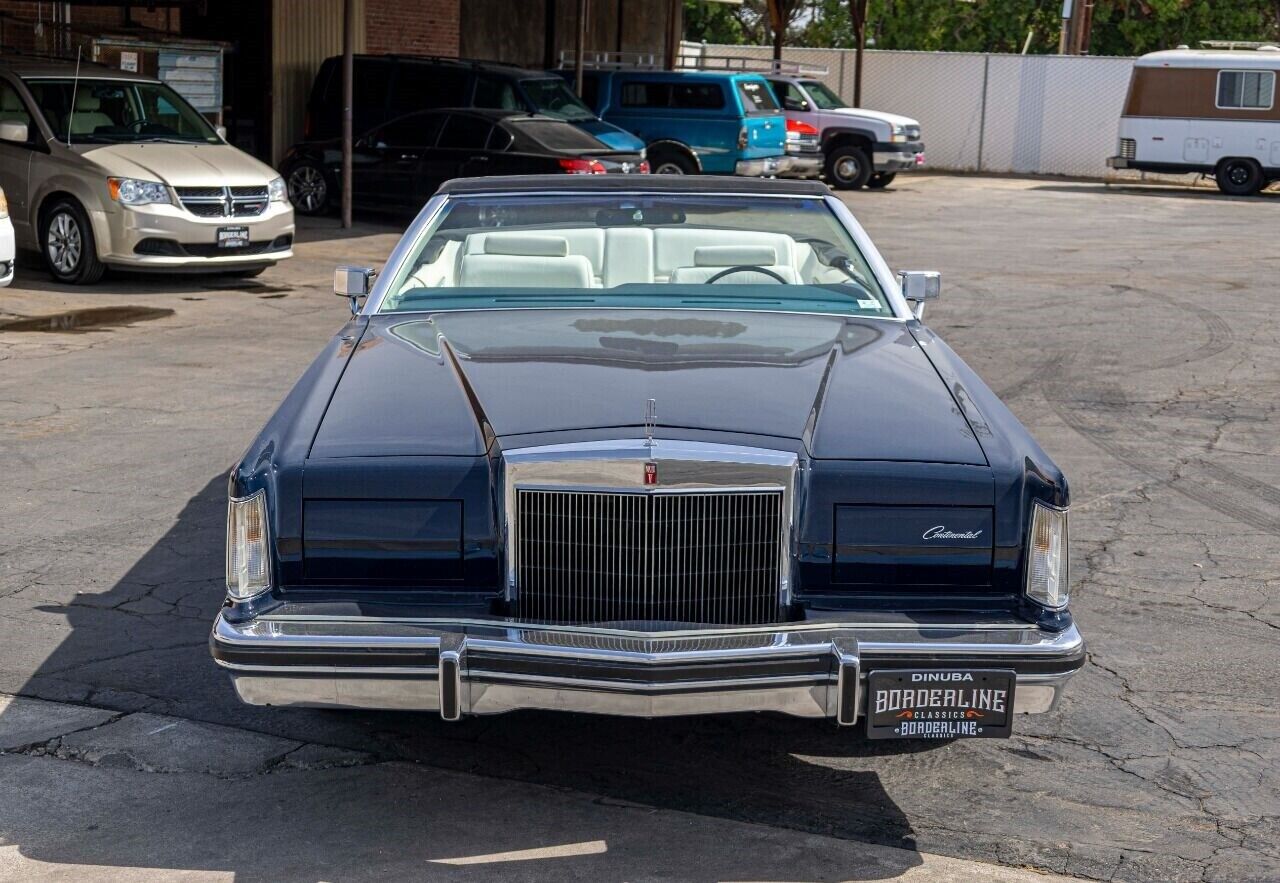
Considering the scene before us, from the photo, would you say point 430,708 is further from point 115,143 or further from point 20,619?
point 115,143

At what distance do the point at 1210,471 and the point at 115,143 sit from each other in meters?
9.77

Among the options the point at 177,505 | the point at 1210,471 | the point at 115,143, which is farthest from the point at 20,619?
the point at 115,143

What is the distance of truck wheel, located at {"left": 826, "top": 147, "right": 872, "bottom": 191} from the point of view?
91.9 ft

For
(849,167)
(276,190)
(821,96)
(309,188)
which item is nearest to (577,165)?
(309,188)

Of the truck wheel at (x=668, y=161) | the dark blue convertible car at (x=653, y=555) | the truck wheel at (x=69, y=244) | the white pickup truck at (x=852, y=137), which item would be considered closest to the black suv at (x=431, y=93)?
the truck wheel at (x=668, y=161)

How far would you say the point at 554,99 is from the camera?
20.6 m

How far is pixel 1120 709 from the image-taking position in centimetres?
496

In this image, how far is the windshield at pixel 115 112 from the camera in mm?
13836

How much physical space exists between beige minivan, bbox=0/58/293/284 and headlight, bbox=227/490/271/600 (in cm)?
995

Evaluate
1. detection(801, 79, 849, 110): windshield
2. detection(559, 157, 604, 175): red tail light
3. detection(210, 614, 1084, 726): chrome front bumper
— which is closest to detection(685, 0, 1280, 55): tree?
detection(801, 79, 849, 110): windshield

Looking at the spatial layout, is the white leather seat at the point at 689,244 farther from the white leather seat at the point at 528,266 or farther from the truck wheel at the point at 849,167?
the truck wheel at the point at 849,167

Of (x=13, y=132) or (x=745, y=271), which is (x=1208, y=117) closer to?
(x=13, y=132)

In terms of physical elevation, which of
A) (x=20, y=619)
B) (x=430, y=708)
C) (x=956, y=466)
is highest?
(x=956, y=466)

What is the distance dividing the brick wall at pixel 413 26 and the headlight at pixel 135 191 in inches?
432
